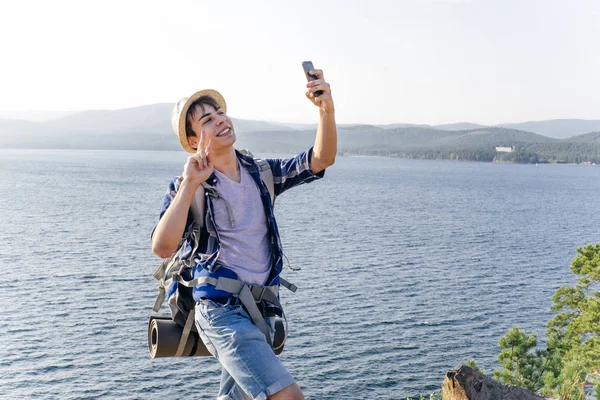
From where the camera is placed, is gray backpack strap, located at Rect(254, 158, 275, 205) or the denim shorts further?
gray backpack strap, located at Rect(254, 158, 275, 205)

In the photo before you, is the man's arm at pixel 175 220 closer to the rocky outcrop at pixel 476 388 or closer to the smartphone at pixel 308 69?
the smartphone at pixel 308 69

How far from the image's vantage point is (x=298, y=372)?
1030 inches

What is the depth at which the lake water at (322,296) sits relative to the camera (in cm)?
2583

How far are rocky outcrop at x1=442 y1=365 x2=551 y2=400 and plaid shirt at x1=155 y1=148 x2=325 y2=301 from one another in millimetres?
2128

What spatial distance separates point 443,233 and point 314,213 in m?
17.7

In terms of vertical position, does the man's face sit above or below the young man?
above

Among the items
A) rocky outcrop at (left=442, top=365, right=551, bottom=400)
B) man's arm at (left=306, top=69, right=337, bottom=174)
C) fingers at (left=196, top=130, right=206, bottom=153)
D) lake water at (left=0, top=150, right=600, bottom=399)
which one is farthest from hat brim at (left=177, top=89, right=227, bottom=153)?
lake water at (left=0, top=150, right=600, bottom=399)

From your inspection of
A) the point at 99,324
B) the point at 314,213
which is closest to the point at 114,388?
the point at 99,324

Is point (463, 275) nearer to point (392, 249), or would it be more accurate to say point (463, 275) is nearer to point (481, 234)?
point (392, 249)

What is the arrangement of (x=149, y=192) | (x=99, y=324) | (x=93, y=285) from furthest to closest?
(x=149, y=192) < (x=93, y=285) < (x=99, y=324)

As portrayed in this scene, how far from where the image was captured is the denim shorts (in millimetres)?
3256

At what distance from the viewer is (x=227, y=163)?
371 cm

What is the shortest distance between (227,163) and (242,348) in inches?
39.9

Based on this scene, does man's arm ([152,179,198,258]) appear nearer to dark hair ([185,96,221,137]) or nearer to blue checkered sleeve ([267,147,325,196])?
dark hair ([185,96,221,137])
